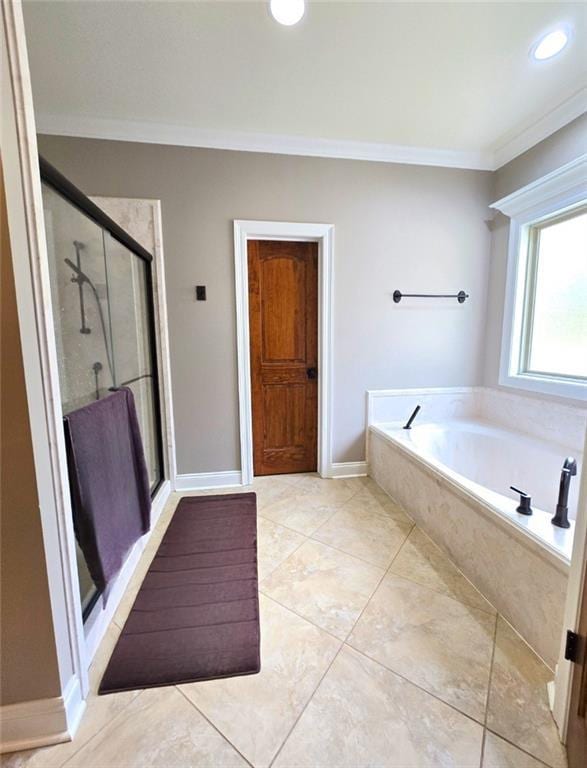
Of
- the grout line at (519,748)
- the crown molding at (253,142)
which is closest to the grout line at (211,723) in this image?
the grout line at (519,748)

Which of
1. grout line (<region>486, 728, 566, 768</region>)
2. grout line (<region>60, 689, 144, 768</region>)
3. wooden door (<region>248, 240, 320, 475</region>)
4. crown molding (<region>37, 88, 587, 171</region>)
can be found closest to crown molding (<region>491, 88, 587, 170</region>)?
crown molding (<region>37, 88, 587, 171</region>)

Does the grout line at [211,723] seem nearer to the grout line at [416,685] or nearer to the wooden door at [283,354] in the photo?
the grout line at [416,685]

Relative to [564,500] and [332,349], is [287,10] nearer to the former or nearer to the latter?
[332,349]

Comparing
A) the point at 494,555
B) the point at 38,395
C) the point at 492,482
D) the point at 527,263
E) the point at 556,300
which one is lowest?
the point at 492,482

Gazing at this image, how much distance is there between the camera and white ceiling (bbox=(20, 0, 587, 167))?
4.70 ft

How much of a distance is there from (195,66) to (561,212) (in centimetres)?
238

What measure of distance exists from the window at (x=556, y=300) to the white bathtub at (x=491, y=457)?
55cm

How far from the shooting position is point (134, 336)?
2072 mm

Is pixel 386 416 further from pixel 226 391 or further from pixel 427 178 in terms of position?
pixel 427 178

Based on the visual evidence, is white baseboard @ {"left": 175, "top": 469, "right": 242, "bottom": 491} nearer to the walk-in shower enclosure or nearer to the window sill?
the walk-in shower enclosure

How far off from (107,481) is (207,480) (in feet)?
4.22

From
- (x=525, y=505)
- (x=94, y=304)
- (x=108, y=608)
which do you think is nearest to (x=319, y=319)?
(x=94, y=304)

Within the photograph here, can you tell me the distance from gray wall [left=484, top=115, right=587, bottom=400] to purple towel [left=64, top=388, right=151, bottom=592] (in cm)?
268

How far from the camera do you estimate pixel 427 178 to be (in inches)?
99.0
